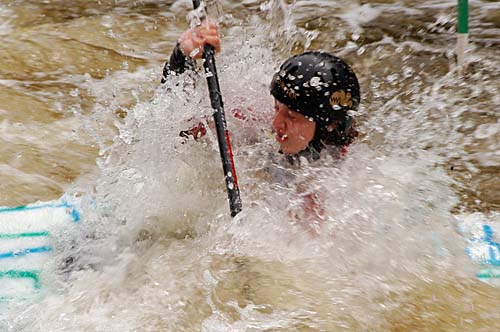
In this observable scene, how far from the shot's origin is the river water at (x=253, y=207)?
2.35 meters

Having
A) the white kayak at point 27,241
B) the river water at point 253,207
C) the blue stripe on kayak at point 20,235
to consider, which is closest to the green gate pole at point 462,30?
the river water at point 253,207

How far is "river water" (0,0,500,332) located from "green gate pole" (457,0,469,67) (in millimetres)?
134

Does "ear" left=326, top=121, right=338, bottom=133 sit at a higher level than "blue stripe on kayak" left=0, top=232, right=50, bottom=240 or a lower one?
higher

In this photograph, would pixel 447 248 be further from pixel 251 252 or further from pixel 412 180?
pixel 251 252

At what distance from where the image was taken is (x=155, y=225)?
2865 mm

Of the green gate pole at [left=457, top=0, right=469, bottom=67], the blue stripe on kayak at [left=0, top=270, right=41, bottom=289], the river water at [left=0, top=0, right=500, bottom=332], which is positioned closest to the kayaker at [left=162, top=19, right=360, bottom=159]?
the river water at [left=0, top=0, right=500, bottom=332]

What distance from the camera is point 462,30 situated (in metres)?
4.48

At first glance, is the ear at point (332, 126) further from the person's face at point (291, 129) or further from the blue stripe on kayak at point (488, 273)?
the blue stripe on kayak at point (488, 273)

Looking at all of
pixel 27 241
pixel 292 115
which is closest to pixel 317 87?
pixel 292 115

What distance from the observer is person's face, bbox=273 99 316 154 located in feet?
9.00

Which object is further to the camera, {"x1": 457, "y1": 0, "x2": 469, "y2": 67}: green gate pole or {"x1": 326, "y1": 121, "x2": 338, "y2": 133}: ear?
{"x1": 457, "y1": 0, "x2": 469, "y2": 67}: green gate pole

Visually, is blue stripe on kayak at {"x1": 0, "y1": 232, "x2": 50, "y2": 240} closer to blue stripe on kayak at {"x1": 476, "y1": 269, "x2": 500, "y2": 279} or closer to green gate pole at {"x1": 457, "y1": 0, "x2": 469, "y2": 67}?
blue stripe on kayak at {"x1": 476, "y1": 269, "x2": 500, "y2": 279}

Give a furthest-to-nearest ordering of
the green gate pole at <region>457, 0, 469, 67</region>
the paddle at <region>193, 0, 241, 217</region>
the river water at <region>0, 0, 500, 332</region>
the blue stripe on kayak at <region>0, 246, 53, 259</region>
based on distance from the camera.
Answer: the green gate pole at <region>457, 0, 469, 67</region>
the blue stripe on kayak at <region>0, 246, 53, 259</region>
the paddle at <region>193, 0, 241, 217</region>
the river water at <region>0, 0, 500, 332</region>

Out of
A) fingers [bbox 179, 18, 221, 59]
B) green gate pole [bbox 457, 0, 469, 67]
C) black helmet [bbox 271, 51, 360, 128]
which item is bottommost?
green gate pole [bbox 457, 0, 469, 67]
